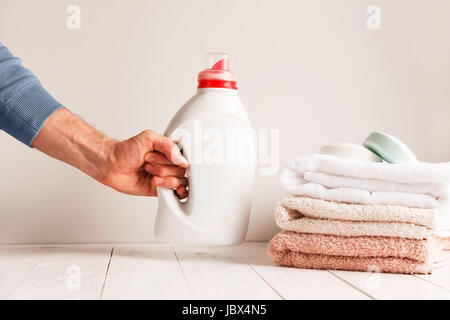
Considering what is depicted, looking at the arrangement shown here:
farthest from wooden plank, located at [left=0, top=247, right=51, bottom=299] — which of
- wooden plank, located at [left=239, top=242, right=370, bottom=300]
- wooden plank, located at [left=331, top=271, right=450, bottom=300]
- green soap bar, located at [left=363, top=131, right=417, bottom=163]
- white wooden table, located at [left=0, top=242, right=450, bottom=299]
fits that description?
green soap bar, located at [left=363, top=131, right=417, bottom=163]

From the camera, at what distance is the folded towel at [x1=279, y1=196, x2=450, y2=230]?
2.70 feet

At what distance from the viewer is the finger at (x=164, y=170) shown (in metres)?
0.98

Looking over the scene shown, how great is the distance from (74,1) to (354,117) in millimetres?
694

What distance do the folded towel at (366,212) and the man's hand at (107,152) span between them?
0.76ft

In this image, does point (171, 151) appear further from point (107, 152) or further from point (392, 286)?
point (392, 286)

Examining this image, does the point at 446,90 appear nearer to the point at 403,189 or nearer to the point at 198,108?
the point at 403,189

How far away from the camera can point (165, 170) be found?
3.22 feet

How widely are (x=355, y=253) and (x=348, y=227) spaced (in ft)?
0.15

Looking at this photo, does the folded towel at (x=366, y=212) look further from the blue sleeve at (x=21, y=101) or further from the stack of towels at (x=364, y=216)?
the blue sleeve at (x=21, y=101)

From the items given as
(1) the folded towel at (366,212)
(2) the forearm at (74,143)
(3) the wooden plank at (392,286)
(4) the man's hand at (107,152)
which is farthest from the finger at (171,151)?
(3) the wooden plank at (392,286)

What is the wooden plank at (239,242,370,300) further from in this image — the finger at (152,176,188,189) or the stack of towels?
the finger at (152,176,188,189)

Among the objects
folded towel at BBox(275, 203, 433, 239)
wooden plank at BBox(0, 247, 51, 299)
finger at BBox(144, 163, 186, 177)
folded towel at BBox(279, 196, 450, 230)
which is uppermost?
finger at BBox(144, 163, 186, 177)

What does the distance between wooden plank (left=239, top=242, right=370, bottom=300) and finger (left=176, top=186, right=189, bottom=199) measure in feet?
0.55

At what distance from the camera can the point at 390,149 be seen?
3.02 ft
